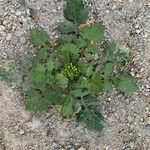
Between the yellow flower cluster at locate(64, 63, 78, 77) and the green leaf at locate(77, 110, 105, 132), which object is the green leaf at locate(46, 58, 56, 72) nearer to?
the yellow flower cluster at locate(64, 63, 78, 77)

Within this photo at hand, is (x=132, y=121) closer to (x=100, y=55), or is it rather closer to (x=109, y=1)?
(x=100, y=55)

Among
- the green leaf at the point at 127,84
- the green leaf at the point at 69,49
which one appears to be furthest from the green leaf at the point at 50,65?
the green leaf at the point at 127,84

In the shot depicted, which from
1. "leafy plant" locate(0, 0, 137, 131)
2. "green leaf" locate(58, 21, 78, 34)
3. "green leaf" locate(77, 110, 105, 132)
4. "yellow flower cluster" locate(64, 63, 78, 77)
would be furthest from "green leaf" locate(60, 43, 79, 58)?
"green leaf" locate(77, 110, 105, 132)

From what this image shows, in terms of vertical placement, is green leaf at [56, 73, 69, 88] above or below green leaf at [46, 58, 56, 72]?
below

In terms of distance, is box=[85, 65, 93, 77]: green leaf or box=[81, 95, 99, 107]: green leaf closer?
box=[85, 65, 93, 77]: green leaf

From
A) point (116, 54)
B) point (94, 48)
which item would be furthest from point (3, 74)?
point (116, 54)

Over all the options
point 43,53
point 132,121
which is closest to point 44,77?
point 43,53
